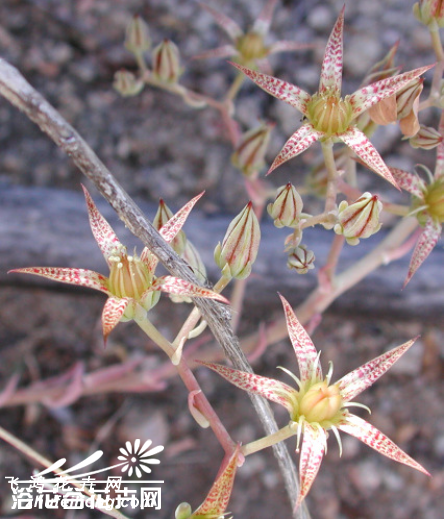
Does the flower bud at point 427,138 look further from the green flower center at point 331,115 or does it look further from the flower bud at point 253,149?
the flower bud at point 253,149

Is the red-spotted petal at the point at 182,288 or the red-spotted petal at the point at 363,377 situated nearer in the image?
the red-spotted petal at the point at 182,288

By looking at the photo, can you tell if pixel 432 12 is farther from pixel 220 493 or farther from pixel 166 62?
pixel 220 493

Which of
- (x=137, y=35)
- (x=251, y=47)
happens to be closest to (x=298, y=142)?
(x=251, y=47)

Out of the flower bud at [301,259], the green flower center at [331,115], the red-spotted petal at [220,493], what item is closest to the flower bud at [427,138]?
the green flower center at [331,115]

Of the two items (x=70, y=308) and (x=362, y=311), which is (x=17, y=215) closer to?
(x=70, y=308)

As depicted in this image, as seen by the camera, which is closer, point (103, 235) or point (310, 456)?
point (310, 456)

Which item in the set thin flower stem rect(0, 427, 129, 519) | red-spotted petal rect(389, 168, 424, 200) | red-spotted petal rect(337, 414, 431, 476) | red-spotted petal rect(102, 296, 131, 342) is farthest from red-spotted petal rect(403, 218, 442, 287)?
thin flower stem rect(0, 427, 129, 519)

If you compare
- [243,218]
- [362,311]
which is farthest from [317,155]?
[243,218]
